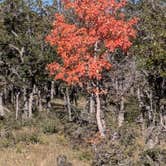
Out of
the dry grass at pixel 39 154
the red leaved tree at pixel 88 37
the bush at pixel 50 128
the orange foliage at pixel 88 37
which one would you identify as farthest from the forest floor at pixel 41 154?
the bush at pixel 50 128

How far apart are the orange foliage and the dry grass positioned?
12.9ft

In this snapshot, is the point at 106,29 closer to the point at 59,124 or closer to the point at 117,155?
the point at 117,155

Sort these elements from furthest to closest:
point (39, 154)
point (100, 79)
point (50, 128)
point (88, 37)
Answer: point (50, 128)
point (100, 79)
point (88, 37)
point (39, 154)

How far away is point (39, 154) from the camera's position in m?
26.2

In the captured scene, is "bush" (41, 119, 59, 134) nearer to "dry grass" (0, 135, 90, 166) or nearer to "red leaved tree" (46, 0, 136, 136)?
"dry grass" (0, 135, 90, 166)

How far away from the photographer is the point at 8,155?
26078 mm

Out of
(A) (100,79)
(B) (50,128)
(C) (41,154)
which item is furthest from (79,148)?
(B) (50,128)

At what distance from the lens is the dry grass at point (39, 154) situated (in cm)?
2357

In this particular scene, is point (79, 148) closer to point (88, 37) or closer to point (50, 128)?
point (88, 37)

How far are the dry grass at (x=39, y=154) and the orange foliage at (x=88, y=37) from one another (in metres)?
3.92

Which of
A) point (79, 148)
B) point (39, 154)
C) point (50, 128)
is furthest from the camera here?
point (50, 128)

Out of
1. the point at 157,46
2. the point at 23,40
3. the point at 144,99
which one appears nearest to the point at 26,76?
the point at 23,40

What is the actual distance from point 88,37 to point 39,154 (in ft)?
21.7

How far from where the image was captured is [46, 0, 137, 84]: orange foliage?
88.8 ft
